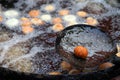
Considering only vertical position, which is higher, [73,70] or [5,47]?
[5,47]

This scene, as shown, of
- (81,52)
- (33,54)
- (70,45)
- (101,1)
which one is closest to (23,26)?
(33,54)

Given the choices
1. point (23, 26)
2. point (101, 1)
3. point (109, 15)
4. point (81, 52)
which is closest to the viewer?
point (81, 52)

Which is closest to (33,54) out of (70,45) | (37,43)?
(37,43)

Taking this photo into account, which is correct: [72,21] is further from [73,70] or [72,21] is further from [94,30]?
[73,70]

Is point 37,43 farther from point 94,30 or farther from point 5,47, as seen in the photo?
point 94,30

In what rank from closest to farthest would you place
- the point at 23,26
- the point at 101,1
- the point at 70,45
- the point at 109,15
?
the point at 70,45
the point at 23,26
the point at 109,15
the point at 101,1

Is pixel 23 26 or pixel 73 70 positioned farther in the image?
pixel 23 26

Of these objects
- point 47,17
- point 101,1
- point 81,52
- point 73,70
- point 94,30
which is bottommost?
point 73,70
